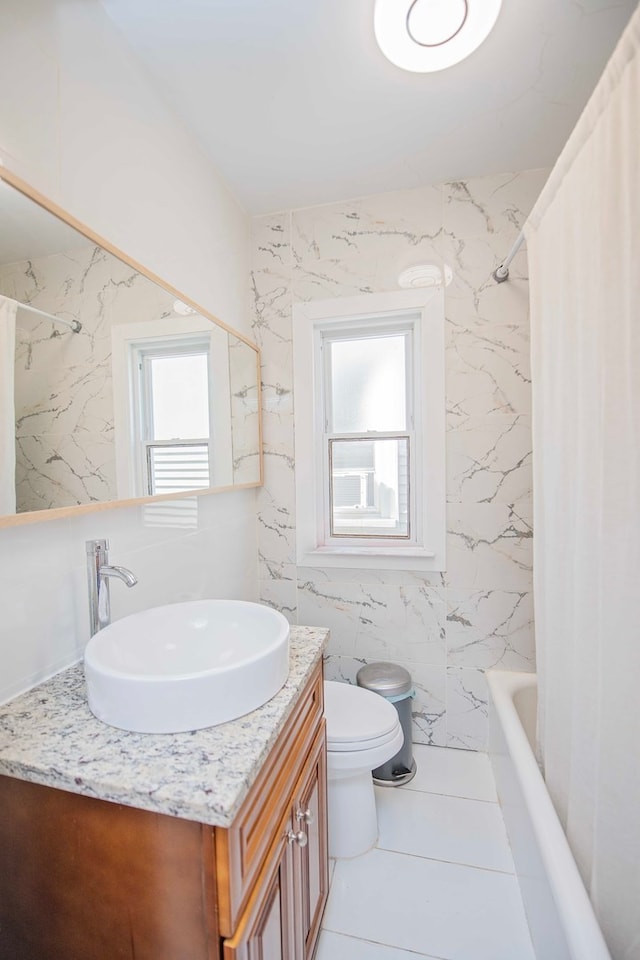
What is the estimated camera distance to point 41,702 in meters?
0.81

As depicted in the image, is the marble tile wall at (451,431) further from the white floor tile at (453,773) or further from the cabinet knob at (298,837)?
the cabinet knob at (298,837)

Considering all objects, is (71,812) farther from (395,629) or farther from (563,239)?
(563,239)

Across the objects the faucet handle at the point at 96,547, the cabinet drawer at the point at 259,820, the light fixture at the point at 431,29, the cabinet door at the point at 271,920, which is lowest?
the cabinet door at the point at 271,920

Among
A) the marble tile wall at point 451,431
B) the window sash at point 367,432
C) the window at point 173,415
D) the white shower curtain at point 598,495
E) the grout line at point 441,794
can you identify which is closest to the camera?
the white shower curtain at point 598,495

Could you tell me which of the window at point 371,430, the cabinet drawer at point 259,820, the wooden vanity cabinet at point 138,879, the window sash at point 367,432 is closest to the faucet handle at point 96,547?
the wooden vanity cabinet at point 138,879

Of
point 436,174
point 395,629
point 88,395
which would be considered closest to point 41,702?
point 88,395

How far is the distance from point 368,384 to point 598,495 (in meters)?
1.26

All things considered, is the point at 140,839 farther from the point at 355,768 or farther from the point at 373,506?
the point at 373,506

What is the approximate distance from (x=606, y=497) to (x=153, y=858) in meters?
1.04

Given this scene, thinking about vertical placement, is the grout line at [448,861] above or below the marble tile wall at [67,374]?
below

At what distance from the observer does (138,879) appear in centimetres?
61

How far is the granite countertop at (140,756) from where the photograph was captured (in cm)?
57

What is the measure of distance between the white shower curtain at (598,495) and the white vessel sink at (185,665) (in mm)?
699

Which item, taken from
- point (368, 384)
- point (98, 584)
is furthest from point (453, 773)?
point (368, 384)
